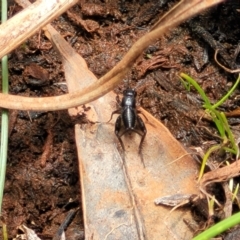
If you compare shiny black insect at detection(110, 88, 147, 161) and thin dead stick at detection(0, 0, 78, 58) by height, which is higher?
thin dead stick at detection(0, 0, 78, 58)

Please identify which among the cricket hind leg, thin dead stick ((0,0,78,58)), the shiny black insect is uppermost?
thin dead stick ((0,0,78,58))

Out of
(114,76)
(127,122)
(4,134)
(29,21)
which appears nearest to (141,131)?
(127,122)

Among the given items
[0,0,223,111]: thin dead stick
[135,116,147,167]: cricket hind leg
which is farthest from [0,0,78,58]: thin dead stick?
[135,116,147,167]: cricket hind leg

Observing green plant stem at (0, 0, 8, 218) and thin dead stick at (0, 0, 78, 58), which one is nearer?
green plant stem at (0, 0, 8, 218)

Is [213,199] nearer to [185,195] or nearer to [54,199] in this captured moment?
[185,195]

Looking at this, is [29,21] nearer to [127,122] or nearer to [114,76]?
[114,76]

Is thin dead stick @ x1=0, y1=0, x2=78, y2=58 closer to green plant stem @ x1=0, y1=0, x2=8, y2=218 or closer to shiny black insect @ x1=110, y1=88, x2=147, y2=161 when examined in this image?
green plant stem @ x1=0, y1=0, x2=8, y2=218

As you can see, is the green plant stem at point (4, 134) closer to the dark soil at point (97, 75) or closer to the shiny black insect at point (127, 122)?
the dark soil at point (97, 75)
